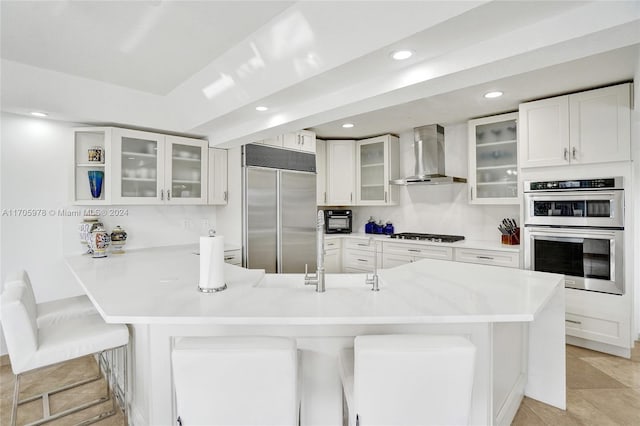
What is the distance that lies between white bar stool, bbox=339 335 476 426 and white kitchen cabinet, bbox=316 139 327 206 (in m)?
3.79

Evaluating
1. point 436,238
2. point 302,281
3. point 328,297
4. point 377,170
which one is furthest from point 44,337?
point 377,170

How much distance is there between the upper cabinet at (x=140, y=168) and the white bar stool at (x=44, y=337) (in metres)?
1.54

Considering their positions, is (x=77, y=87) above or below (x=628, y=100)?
above

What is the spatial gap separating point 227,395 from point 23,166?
9.99 feet

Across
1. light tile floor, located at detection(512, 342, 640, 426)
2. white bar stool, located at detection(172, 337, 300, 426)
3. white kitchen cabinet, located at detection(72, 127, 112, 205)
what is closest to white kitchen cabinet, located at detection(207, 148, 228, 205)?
white kitchen cabinet, located at detection(72, 127, 112, 205)

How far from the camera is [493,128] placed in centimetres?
360

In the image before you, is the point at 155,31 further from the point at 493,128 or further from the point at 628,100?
the point at 628,100

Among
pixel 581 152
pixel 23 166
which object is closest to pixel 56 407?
pixel 23 166

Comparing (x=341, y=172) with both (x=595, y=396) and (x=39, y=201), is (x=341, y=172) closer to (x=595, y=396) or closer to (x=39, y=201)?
(x=39, y=201)

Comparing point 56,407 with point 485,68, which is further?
point 56,407

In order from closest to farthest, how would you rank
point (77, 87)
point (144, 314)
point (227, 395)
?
point (227, 395) < point (144, 314) < point (77, 87)

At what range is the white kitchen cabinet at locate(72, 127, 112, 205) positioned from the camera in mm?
3020

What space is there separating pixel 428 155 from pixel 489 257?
144 cm

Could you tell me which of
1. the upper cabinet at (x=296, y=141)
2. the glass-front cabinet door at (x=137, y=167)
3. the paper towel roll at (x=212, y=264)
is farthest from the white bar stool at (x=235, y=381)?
the upper cabinet at (x=296, y=141)
